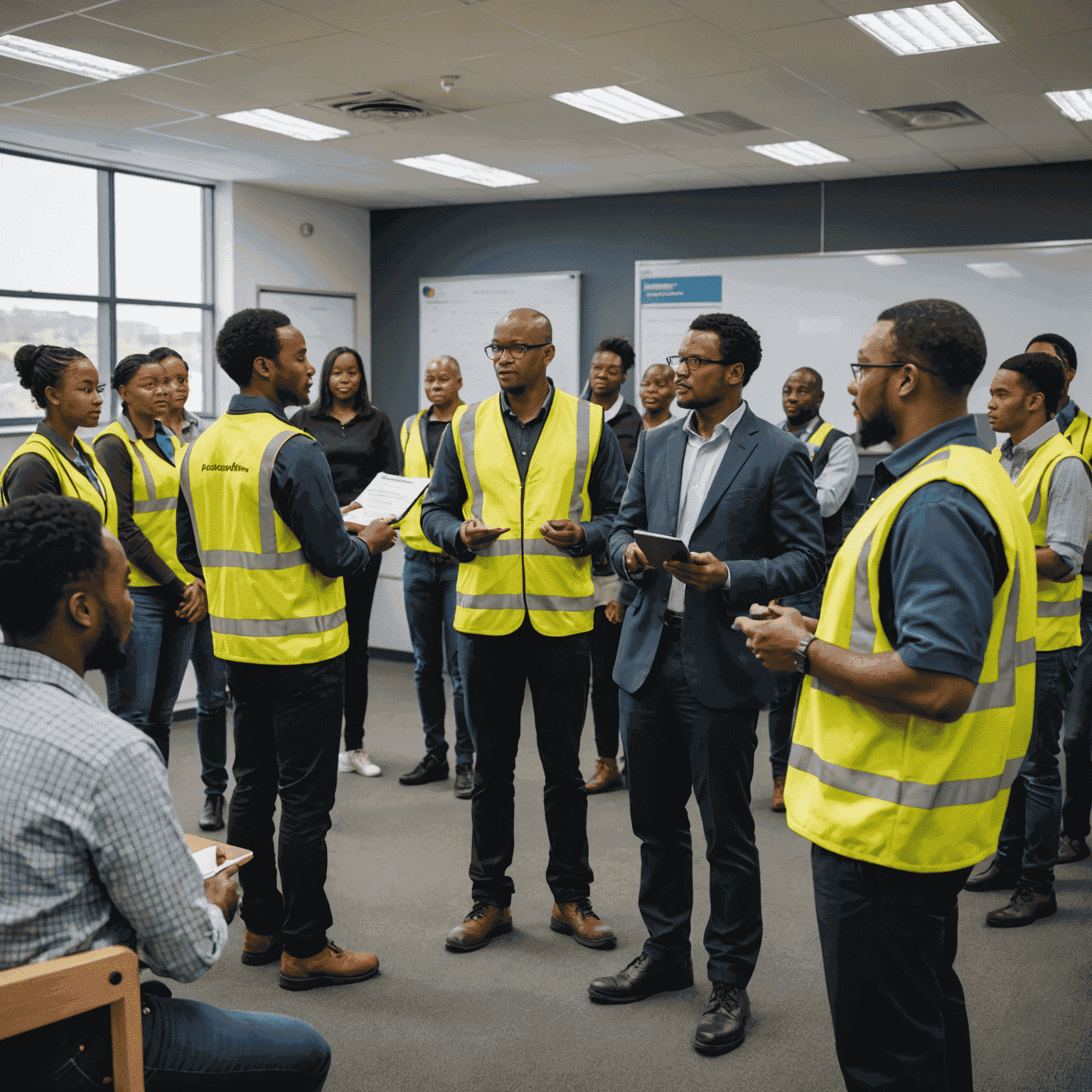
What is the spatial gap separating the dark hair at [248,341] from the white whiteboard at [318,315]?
4.74m

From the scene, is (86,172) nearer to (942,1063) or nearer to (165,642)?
(165,642)

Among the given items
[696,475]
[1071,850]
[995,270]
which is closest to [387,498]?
[696,475]

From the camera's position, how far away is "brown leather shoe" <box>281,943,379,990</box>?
2.70 metres

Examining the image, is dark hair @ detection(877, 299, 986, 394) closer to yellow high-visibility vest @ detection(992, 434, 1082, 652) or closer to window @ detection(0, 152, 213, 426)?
yellow high-visibility vest @ detection(992, 434, 1082, 652)

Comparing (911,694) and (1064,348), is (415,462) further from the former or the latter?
(911,694)

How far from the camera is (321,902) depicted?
270 centimetres

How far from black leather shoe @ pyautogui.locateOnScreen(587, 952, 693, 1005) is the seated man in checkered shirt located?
4.56 feet

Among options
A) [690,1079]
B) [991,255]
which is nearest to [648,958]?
[690,1079]

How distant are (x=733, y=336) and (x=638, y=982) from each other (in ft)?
5.21

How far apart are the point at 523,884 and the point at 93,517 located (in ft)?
7.62

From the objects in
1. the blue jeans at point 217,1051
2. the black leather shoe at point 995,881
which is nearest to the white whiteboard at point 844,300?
the black leather shoe at point 995,881

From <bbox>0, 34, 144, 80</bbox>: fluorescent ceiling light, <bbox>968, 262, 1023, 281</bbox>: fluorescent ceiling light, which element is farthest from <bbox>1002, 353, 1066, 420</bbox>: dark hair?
<bbox>0, 34, 144, 80</bbox>: fluorescent ceiling light

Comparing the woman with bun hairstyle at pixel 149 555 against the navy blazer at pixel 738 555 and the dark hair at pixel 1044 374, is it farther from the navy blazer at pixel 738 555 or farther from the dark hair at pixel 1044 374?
the dark hair at pixel 1044 374

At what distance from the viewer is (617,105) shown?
4.88 meters
